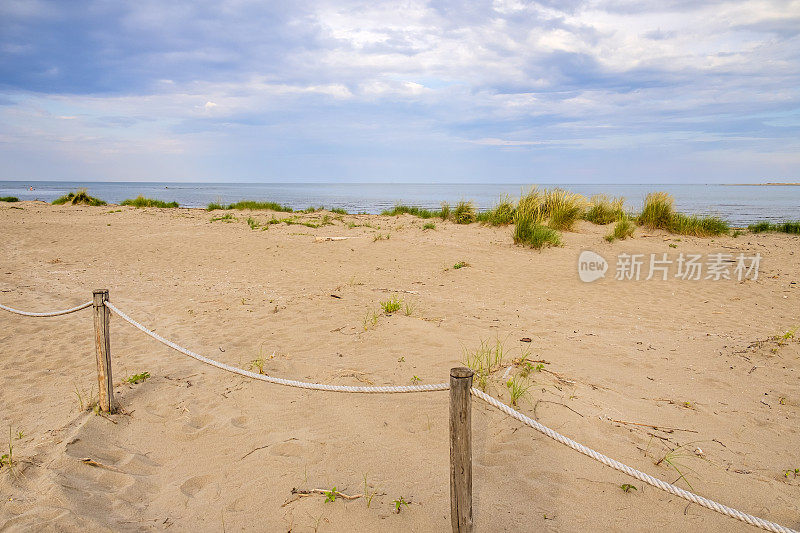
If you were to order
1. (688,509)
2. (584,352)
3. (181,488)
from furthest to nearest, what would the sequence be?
(584,352), (181,488), (688,509)

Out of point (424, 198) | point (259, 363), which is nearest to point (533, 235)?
point (259, 363)

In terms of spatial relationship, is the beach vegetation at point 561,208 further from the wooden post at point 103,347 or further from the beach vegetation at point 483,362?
the wooden post at point 103,347

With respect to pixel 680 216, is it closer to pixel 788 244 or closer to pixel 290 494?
pixel 788 244

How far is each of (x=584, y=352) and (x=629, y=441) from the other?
1.81 meters

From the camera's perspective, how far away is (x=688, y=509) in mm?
2697

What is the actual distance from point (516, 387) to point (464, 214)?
12.6 metres

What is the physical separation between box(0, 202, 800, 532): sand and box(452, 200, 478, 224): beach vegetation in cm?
728

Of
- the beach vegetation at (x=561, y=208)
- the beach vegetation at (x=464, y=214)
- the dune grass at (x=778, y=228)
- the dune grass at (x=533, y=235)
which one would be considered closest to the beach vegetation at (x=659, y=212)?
the beach vegetation at (x=561, y=208)

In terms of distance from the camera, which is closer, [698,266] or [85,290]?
[85,290]

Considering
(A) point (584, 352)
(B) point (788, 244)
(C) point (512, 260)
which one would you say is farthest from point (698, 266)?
(A) point (584, 352)

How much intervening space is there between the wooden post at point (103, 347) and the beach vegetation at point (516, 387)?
294 cm

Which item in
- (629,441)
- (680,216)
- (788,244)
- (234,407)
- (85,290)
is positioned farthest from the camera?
(680,216)

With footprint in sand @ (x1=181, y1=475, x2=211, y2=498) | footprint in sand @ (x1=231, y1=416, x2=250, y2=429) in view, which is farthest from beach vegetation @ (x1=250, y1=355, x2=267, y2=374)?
footprint in sand @ (x1=181, y1=475, x2=211, y2=498)

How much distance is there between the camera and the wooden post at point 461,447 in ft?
6.51
